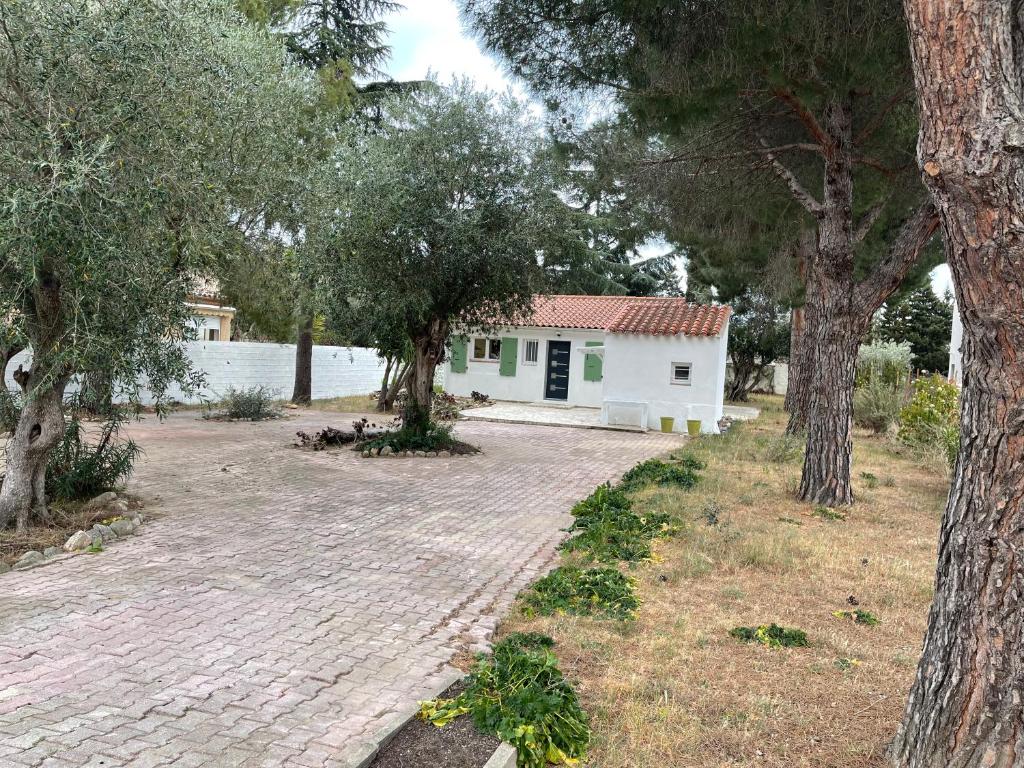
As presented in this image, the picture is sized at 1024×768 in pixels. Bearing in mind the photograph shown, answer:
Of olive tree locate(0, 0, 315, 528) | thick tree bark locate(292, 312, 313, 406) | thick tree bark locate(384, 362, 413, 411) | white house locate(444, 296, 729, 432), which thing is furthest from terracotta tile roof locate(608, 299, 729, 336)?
olive tree locate(0, 0, 315, 528)

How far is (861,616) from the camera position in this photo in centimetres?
528

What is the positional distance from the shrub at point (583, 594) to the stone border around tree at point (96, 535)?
12.5 ft

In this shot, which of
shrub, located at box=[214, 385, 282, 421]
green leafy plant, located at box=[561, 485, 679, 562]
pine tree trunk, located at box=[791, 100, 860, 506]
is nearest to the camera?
green leafy plant, located at box=[561, 485, 679, 562]

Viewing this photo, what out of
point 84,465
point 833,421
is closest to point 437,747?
point 84,465

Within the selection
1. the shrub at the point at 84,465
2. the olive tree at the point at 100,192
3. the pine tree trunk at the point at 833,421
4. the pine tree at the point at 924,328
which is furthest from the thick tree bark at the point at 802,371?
the pine tree at the point at 924,328

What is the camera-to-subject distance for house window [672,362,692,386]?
1880cm

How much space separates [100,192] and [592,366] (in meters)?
19.7

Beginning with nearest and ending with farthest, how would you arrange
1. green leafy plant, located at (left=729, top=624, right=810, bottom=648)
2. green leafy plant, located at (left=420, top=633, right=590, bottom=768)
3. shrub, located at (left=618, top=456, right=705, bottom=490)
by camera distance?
1. green leafy plant, located at (left=420, top=633, right=590, bottom=768)
2. green leafy plant, located at (left=729, top=624, right=810, bottom=648)
3. shrub, located at (left=618, top=456, right=705, bottom=490)

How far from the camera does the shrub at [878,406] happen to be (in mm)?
17688

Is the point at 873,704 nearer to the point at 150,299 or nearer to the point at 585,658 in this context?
the point at 585,658

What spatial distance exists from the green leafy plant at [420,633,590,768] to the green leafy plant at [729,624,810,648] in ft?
4.65

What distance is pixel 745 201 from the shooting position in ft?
41.2

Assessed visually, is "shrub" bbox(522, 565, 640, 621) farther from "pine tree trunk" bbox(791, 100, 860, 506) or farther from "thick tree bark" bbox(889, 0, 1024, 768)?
"pine tree trunk" bbox(791, 100, 860, 506)

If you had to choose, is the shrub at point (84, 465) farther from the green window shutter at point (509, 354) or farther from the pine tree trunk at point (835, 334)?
the green window shutter at point (509, 354)
